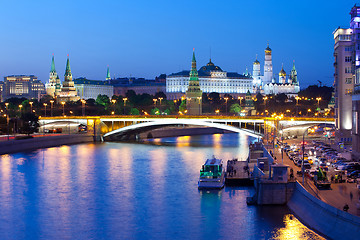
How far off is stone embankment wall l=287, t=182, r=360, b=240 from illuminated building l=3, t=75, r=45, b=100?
170965mm

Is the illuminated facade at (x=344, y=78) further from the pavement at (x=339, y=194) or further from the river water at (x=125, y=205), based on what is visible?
the pavement at (x=339, y=194)

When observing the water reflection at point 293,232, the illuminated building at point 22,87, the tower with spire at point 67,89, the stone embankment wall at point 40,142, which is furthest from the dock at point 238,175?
the illuminated building at point 22,87

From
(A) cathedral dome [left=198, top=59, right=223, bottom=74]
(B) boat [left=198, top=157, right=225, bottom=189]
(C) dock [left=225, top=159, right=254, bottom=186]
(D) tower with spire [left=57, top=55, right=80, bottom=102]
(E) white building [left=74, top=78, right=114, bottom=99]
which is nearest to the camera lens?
(B) boat [left=198, top=157, right=225, bottom=189]

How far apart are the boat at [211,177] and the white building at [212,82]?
4142 inches

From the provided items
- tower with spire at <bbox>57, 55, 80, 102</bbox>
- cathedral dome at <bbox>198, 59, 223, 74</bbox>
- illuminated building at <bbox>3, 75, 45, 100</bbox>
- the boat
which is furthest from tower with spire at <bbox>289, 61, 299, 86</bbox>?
the boat

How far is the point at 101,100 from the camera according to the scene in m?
102

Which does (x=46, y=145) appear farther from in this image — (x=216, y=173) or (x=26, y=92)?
(x=26, y=92)

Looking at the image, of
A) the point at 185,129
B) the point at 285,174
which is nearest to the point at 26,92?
the point at 185,129

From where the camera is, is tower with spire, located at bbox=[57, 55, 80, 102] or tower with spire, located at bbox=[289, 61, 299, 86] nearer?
tower with spire, located at bbox=[57, 55, 80, 102]

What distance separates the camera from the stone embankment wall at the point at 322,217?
1714 cm

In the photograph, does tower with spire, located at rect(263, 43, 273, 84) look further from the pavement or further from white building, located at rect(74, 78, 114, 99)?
the pavement

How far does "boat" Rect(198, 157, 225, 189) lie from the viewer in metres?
28.8

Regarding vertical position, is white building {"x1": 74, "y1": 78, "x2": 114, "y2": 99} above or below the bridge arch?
above

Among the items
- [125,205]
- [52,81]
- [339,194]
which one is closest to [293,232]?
[339,194]
